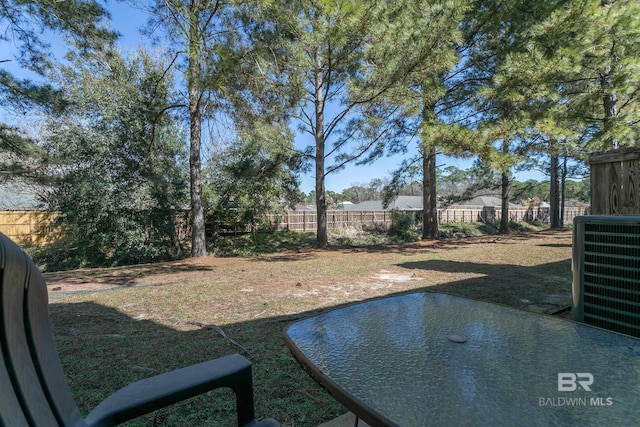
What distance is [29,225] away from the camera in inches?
484

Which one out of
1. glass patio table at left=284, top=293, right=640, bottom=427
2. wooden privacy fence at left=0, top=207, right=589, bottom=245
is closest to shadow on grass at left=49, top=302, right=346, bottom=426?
glass patio table at left=284, top=293, right=640, bottom=427

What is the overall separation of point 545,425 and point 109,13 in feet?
27.1

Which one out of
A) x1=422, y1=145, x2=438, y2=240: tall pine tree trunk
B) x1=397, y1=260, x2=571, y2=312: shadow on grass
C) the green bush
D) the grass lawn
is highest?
x1=422, y1=145, x2=438, y2=240: tall pine tree trunk

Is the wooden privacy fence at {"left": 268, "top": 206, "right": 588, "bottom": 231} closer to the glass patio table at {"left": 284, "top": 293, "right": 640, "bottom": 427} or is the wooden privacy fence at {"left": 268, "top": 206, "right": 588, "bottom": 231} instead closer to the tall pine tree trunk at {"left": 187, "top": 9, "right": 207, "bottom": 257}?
the tall pine tree trunk at {"left": 187, "top": 9, "right": 207, "bottom": 257}

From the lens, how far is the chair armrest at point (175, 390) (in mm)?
896

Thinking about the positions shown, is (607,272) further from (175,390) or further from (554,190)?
(554,190)

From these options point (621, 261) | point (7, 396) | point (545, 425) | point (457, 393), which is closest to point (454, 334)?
point (457, 393)

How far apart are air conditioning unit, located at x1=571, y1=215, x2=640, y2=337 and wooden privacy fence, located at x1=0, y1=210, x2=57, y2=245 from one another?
14475 mm

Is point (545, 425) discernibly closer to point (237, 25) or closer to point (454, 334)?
point (454, 334)

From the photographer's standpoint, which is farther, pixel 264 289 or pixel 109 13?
pixel 109 13

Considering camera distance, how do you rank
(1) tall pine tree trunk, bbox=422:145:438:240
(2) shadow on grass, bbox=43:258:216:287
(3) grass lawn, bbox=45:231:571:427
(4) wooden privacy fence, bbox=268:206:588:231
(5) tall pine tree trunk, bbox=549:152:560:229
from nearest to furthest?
1. (3) grass lawn, bbox=45:231:571:427
2. (2) shadow on grass, bbox=43:258:216:287
3. (1) tall pine tree trunk, bbox=422:145:438:240
4. (4) wooden privacy fence, bbox=268:206:588:231
5. (5) tall pine tree trunk, bbox=549:152:560:229

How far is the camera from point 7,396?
25.3 inches

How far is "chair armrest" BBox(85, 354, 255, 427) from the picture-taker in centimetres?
90

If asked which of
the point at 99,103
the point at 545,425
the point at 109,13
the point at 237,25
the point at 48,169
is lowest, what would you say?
the point at 545,425
